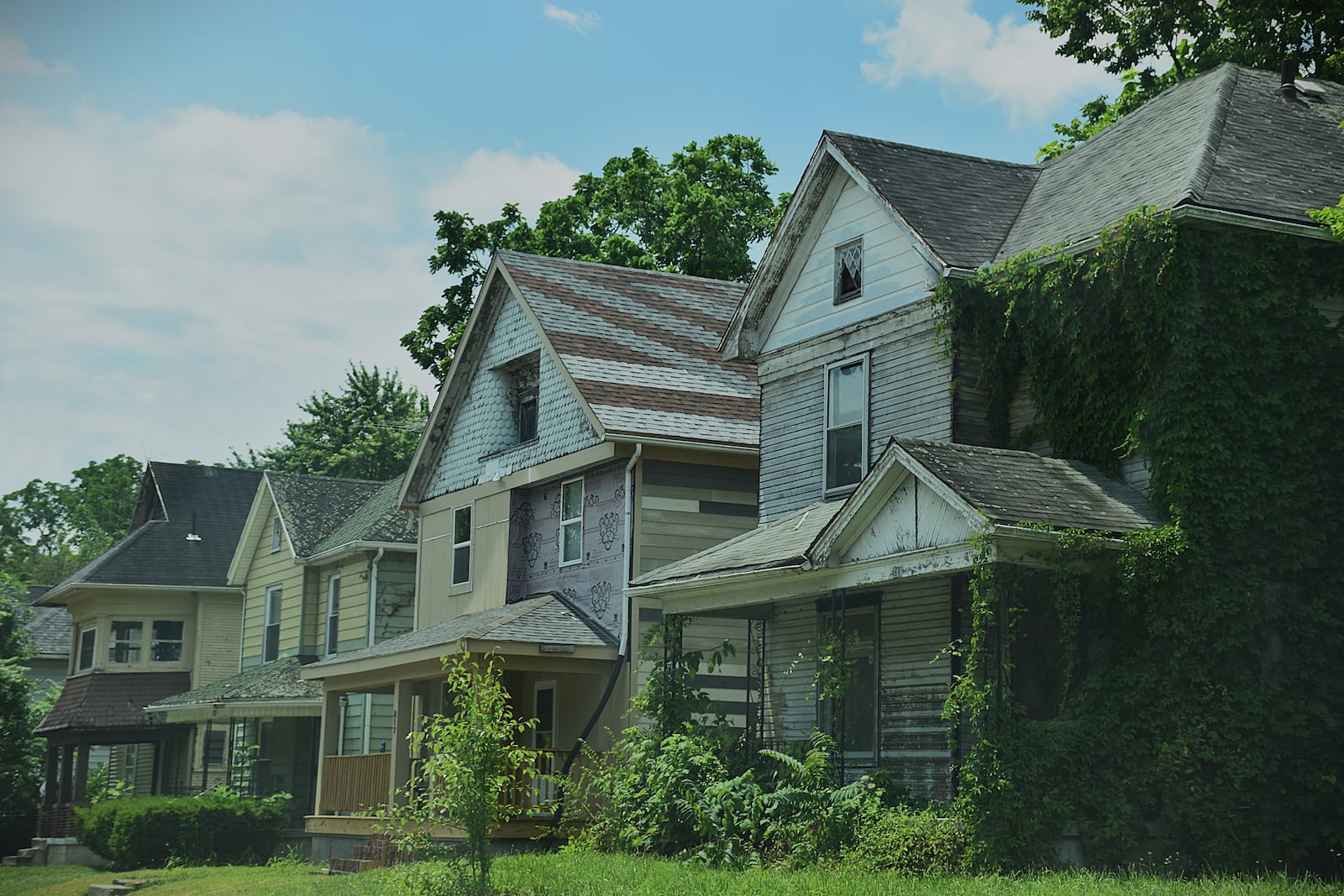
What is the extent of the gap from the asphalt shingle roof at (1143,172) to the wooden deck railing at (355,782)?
40.5ft

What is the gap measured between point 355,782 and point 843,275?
481 inches

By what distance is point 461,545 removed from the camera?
2839 cm

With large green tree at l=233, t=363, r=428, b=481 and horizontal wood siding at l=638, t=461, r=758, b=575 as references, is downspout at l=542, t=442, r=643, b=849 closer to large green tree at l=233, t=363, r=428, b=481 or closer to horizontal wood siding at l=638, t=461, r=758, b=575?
horizontal wood siding at l=638, t=461, r=758, b=575

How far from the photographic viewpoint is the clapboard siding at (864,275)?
65.9 ft

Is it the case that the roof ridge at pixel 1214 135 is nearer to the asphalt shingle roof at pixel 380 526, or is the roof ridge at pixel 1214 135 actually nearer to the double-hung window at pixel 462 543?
the double-hung window at pixel 462 543

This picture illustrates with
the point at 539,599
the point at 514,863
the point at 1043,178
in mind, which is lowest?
the point at 514,863

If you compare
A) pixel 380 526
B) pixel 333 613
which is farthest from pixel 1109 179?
pixel 333 613

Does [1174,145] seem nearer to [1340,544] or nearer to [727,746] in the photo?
[1340,544]

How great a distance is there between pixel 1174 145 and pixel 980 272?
291 centimetres

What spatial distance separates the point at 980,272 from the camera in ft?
61.8

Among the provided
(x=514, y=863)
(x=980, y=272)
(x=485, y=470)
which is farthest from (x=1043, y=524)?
(x=485, y=470)

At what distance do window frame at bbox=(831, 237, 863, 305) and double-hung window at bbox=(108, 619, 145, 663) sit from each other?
2560 centimetres

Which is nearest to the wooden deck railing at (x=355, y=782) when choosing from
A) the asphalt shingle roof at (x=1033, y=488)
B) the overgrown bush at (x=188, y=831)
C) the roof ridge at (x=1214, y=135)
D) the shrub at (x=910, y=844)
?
the overgrown bush at (x=188, y=831)

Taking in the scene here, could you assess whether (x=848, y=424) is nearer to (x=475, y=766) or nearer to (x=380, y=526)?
(x=475, y=766)
